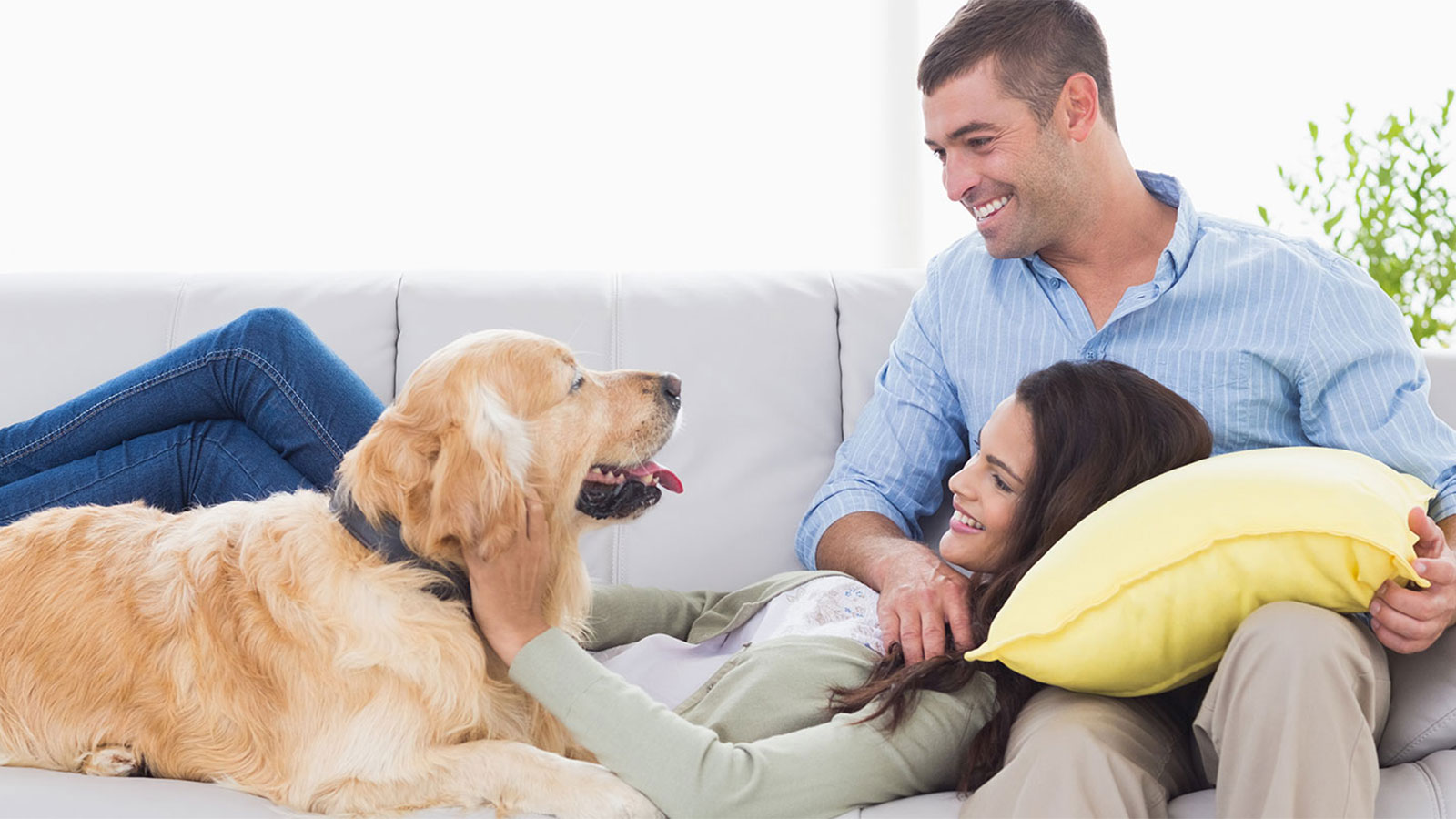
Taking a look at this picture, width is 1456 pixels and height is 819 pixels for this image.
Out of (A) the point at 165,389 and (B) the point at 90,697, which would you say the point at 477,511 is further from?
(A) the point at 165,389

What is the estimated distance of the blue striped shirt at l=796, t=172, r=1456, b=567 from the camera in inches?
70.3

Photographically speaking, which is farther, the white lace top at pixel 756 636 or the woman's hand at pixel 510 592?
the white lace top at pixel 756 636

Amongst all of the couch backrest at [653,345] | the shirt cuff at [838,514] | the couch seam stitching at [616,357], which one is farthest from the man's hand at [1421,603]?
the couch seam stitching at [616,357]

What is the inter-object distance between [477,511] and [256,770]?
1.52 ft

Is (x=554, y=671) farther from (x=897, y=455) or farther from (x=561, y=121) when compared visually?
(x=561, y=121)

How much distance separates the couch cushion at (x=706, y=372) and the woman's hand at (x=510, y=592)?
0.75 m

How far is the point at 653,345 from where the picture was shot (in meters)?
2.34

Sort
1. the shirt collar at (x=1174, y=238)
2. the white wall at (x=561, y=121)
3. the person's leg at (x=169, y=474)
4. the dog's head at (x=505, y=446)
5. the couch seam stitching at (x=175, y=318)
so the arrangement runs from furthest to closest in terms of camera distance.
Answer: the white wall at (x=561, y=121) < the couch seam stitching at (x=175, y=318) < the person's leg at (x=169, y=474) < the shirt collar at (x=1174, y=238) < the dog's head at (x=505, y=446)

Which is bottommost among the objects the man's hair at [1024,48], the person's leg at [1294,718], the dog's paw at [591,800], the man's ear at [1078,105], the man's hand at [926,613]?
the dog's paw at [591,800]

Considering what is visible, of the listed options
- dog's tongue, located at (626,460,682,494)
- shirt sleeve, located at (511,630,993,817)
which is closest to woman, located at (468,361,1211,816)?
shirt sleeve, located at (511,630,993,817)

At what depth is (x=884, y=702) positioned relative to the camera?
139cm

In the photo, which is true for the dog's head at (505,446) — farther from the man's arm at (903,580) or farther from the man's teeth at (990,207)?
the man's teeth at (990,207)

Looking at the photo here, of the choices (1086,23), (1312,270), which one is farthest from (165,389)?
(1312,270)

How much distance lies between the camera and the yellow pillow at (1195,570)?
125 cm
